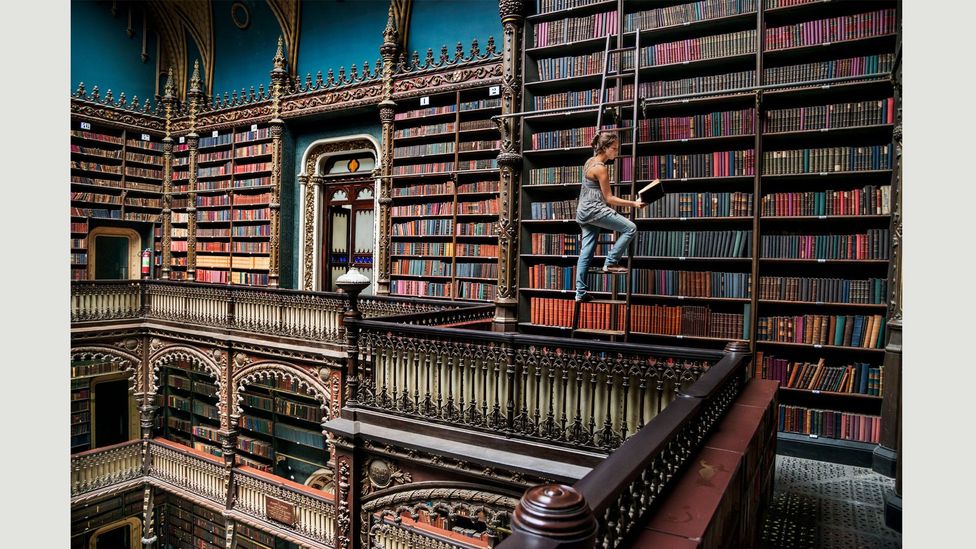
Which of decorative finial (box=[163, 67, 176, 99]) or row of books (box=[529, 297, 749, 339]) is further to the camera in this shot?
Answer: decorative finial (box=[163, 67, 176, 99])

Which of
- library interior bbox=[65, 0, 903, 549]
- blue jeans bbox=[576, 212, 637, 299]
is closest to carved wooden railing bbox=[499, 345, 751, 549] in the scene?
library interior bbox=[65, 0, 903, 549]

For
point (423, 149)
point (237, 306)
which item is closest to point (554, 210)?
point (423, 149)

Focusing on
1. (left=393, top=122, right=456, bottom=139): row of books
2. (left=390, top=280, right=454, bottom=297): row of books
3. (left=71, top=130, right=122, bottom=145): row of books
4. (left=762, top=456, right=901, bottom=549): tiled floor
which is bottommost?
(left=762, top=456, right=901, bottom=549): tiled floor

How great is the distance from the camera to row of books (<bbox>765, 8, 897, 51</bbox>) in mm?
4223

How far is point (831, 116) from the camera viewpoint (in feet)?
14.3

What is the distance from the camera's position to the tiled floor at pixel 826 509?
2.68 meters

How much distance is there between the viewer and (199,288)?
316 inches

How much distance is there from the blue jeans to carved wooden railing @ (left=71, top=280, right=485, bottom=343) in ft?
4.51

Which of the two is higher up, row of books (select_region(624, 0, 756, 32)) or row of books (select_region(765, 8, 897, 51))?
row of books (select_region(624, 0, 756, 32))

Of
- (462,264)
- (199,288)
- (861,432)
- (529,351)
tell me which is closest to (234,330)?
(199,288)

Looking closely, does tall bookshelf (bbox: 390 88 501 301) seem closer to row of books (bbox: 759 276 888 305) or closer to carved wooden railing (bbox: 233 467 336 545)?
carved wooden railing (bbox: 233 467 336 545)

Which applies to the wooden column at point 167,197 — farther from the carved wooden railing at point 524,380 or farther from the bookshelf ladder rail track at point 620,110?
the bookshelf ladder rail track at point 620,110

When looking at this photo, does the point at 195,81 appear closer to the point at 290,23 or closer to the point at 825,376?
the point at 290,23

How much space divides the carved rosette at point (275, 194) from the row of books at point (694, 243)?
229 inches
